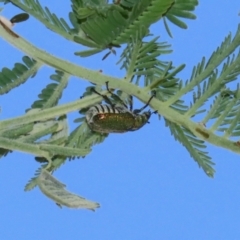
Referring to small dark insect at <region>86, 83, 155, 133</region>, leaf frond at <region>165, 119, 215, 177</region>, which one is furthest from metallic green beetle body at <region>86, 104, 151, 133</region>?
leaf frond at <region>165, 119, 215, 177</region>

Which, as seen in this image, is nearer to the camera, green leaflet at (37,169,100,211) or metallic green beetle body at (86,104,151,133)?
green leaflet at (37,169,100,211)

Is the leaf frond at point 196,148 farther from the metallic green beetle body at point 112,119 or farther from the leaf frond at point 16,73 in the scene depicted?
the leaf frond at point 16,73

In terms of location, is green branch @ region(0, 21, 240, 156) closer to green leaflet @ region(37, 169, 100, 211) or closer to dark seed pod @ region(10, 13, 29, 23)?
dark seed pod @ region(10, 13, 29, 23)

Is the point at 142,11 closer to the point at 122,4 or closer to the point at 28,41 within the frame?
the point at 122,4

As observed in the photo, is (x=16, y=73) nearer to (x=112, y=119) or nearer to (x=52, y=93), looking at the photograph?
(x=52, y=93)

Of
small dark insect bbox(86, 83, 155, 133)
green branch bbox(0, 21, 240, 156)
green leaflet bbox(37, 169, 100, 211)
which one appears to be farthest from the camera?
small dark insect bbox(86, 83, 155, 133)

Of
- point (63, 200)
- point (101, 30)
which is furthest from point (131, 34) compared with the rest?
point (63, 200)

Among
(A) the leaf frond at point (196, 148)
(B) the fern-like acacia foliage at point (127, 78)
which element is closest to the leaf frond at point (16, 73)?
(B) the fern-like acacia foliage at point (127, 78)
